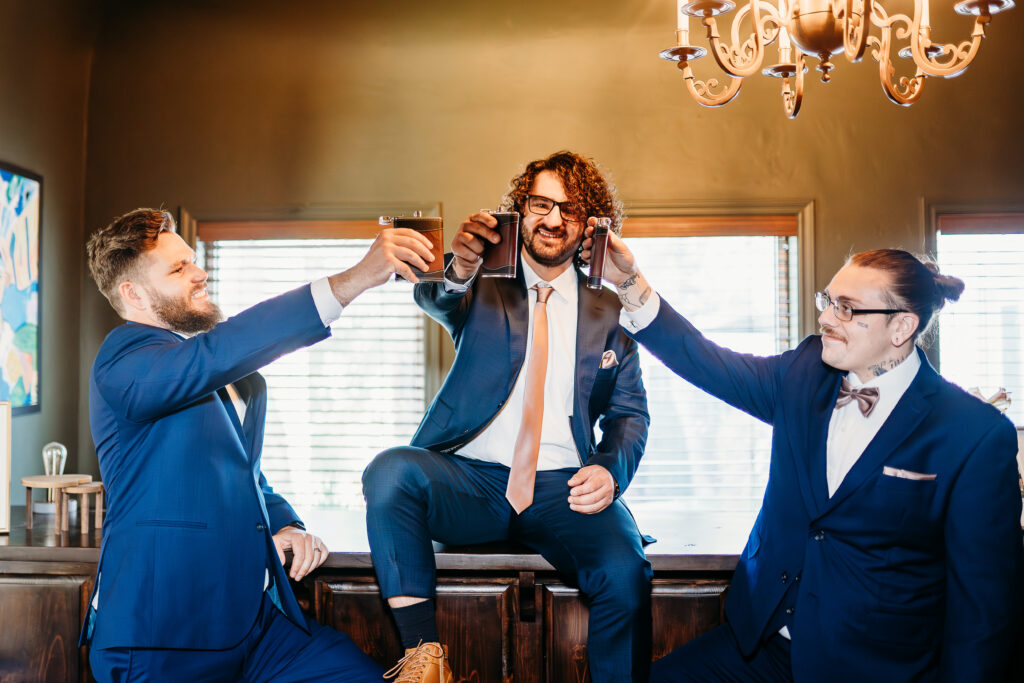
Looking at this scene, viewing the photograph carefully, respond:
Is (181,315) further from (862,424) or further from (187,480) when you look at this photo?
(862,424)

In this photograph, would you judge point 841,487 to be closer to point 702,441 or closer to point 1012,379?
point 702,441

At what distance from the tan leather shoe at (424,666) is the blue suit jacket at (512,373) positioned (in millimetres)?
615

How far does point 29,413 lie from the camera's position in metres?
3.75

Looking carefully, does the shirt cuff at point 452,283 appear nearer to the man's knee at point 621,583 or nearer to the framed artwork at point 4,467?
the man's knee at point 621,583

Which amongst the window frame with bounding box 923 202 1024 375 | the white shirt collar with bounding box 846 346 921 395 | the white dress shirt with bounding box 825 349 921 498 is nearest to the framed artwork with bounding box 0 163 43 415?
the white dress shirt with bounding box 825 349 921 498

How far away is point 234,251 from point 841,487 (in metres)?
3.36

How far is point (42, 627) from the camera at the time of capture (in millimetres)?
2393

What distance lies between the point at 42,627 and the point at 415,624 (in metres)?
1.15

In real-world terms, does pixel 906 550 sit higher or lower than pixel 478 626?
higher

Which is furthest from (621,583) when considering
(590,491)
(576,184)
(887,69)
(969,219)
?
(969,219)

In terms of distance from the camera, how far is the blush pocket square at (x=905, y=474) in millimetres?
1881

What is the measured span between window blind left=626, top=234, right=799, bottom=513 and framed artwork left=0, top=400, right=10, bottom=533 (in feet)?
9.17

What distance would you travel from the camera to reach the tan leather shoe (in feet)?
6.41

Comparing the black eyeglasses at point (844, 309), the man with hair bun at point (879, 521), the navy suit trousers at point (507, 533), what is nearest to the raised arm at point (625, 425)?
the navy suit trousers at point (507, 533)
